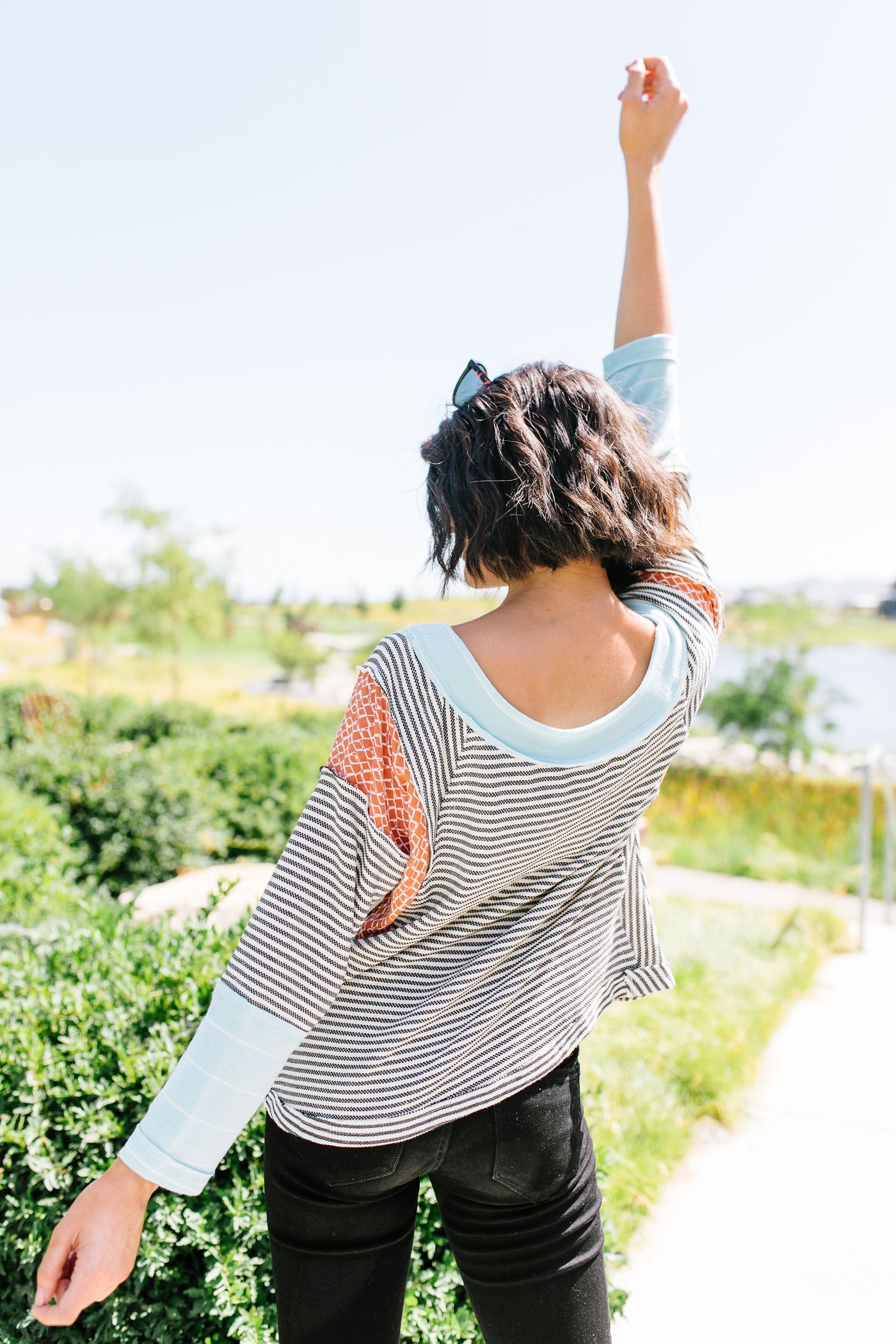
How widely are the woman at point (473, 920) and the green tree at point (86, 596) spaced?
15.4m

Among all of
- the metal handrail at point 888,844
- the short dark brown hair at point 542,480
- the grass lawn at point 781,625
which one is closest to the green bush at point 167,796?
the short dark brown hair at point 542,480

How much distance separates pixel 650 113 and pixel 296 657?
17.0 m

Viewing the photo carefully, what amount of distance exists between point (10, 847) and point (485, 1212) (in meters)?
3.01

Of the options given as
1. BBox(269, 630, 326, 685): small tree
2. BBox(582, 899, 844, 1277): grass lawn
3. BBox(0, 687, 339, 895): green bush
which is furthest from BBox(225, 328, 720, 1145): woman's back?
BBox(269, 630, 326, 685): small tree

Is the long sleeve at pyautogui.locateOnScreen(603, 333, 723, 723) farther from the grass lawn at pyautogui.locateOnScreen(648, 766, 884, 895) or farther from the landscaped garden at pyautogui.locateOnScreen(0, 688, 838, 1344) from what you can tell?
the grass lawn at pyautogui.locateOnScreen(648, 766, 884, 895)

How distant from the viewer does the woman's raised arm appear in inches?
46.9

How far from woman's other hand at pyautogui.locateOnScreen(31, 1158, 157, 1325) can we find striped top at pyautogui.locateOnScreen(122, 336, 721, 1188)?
0.12 ft

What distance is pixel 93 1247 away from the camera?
801 millimetres

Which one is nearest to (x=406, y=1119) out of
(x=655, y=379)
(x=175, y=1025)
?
(x=655, y=379)

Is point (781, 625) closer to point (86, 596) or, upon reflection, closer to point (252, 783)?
point (252, 783)

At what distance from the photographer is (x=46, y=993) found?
1886 mm

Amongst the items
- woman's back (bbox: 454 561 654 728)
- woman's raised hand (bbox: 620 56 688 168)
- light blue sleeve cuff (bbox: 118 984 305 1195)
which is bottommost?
light blue sleeve cuff (bbox: 118 984 305 1195)

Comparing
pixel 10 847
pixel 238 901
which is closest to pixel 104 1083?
pixel 238 901

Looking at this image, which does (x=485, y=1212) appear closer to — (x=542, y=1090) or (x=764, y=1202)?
(x=542, y=1090)
